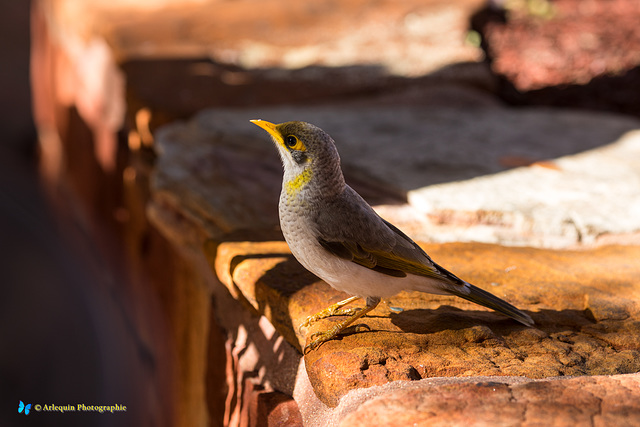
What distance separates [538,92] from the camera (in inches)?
255

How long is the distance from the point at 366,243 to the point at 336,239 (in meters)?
0.11

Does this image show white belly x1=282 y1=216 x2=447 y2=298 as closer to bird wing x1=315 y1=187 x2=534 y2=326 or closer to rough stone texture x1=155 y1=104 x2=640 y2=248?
bird wing x1=315 y1=187 x2=534 y2=326

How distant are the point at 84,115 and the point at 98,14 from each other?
119 cm

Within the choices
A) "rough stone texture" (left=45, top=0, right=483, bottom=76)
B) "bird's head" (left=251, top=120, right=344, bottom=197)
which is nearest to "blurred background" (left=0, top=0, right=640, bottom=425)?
"rough stone texture" (left=45, top=0, right=483, bottom=76)

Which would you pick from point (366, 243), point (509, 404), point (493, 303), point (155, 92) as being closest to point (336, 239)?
point (366, 243)

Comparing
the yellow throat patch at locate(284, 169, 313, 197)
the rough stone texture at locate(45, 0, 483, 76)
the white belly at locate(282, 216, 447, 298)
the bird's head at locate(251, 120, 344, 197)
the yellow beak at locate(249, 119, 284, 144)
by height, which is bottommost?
the white belly at locate(282, 216, 447, 298)

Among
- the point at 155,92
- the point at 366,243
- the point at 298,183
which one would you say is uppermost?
the point at 155,92

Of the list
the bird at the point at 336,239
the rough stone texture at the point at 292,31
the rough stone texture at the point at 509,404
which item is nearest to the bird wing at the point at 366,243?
the bird at the point at 336,239

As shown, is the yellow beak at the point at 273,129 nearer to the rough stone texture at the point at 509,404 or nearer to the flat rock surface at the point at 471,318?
the flat rock surface at the point at 471,318

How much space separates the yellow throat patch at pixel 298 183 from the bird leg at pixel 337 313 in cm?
41

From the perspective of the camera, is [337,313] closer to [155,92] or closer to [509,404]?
[509,404]

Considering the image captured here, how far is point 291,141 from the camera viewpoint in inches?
76.7

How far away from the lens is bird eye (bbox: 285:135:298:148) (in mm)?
1935

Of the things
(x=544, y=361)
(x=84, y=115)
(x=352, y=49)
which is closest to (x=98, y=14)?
(x=84, y=115)
